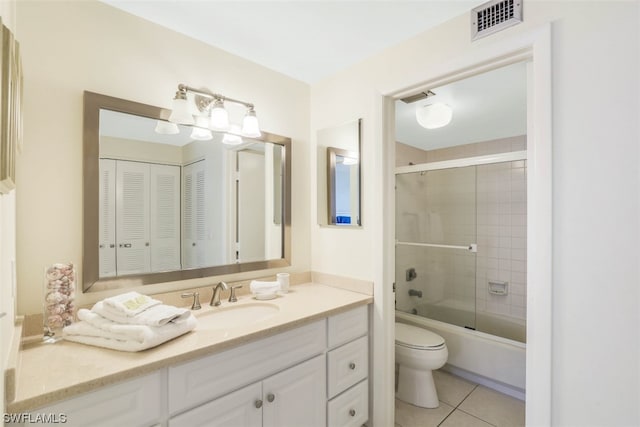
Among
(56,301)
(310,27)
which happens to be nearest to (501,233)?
(310,27)

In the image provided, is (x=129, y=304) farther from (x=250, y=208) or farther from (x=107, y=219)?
(x=250, y=208)

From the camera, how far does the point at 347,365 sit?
161 cm

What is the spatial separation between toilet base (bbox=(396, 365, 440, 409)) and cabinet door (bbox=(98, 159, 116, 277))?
1945 mm

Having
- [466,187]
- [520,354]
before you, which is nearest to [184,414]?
[520,354]

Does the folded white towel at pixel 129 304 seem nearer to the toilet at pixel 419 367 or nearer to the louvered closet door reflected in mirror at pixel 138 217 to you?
the louvered closet door reflected in mirror at pixel 138 217

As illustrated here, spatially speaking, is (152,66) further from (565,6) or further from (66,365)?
(565,6)

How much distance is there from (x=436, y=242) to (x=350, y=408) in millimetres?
2063

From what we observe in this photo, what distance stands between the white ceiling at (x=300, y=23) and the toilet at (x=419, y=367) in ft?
6.33

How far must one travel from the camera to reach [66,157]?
4.13 feet

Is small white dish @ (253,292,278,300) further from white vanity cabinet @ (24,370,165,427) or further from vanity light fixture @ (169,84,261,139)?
vanity light fixture @ (169,84,261,139)

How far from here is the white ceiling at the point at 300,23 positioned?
1386 mm

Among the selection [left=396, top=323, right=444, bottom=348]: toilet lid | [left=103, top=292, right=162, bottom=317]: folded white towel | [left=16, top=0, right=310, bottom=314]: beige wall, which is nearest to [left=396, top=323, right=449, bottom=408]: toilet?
[left=396, top=323, right=444, bottom=348]: toilet lid

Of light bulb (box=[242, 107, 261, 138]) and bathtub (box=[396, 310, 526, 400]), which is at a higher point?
light bulb (box=[242, 107, 261, 138])

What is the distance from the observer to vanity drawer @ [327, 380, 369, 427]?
1521 mm
